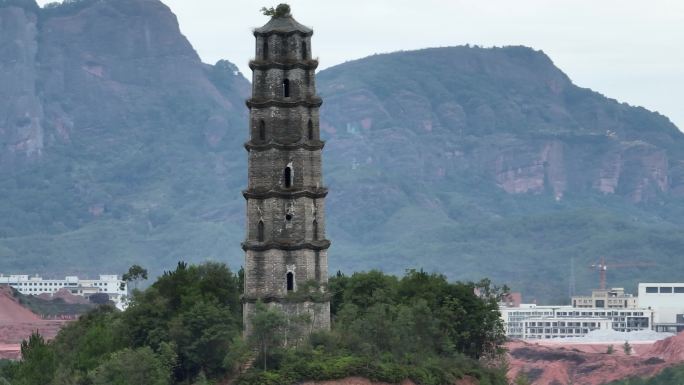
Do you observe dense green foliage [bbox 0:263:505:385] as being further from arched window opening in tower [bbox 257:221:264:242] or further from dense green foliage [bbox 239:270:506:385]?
arched window opening in tower [bbox 257:221:264:242]

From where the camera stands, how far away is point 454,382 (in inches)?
3910

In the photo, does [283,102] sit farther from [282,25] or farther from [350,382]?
[350,382]

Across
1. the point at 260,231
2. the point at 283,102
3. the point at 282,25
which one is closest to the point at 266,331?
the point at 260,231

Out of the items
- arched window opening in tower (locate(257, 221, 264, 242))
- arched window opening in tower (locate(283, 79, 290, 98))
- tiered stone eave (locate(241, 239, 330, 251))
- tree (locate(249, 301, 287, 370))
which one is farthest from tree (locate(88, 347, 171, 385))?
arched window opening in tower (locate(283, 79, 290, 98))

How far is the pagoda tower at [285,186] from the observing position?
97.6 metres

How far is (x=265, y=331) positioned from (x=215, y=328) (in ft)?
8.60

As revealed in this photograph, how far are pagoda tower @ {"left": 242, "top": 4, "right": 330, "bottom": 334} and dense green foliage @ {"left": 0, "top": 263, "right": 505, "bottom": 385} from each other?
150cm

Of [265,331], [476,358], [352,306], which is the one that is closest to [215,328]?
[265,331]

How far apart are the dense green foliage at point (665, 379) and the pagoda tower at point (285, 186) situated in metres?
76.9

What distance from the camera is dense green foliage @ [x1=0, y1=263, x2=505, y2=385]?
94500 millimetres

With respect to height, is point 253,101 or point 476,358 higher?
point 253,101

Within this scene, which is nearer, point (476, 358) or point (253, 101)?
point (253, 101)

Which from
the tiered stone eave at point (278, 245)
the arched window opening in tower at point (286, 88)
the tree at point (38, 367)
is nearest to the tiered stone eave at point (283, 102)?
the arched window opening in tower at point (286, 88)

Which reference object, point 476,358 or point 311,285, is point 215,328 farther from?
point 476,358
